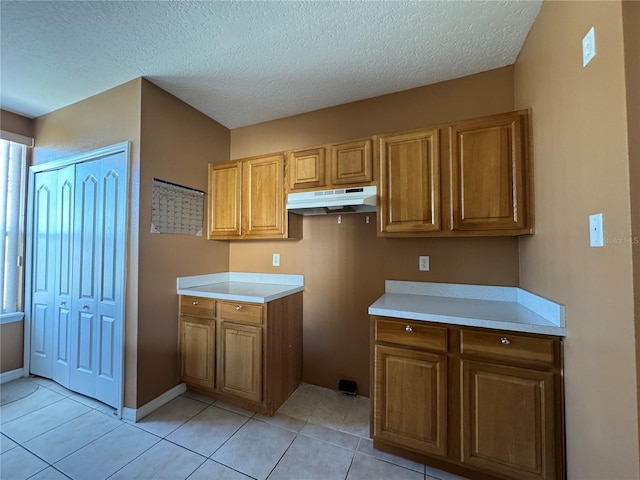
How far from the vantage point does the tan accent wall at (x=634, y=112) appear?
32.0 inches

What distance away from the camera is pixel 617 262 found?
0.88 m

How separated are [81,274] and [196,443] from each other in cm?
180

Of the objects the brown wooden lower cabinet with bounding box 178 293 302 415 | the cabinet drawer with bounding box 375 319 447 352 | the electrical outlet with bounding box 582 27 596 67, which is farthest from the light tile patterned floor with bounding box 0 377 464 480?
the electrical outlet with bounding box 582 27 596 67

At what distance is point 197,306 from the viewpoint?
224 cm

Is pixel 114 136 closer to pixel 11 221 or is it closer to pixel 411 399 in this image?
pixel 11 221

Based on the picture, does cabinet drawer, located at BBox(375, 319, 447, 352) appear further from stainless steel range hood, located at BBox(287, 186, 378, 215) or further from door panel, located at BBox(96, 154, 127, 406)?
door panel, located at BBox(96, 154, 127, 406)

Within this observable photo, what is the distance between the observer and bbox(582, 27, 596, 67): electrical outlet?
98 centimetres

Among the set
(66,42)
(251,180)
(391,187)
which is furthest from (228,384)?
(66,42)

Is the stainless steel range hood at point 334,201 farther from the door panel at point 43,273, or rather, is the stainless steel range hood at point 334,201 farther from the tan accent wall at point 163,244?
the door panel at point 43,273

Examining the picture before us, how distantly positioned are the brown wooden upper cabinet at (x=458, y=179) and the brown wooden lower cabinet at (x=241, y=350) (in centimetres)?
119

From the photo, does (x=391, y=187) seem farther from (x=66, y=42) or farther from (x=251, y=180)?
(x=66, y=42)

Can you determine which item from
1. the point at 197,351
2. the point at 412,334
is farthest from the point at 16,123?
the point at 412,334

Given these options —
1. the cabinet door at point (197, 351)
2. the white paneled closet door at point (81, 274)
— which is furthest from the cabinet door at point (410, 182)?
the white paneled closet door at point (81, 274)

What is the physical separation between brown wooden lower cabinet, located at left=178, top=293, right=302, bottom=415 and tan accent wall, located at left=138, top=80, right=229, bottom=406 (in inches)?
6.2
